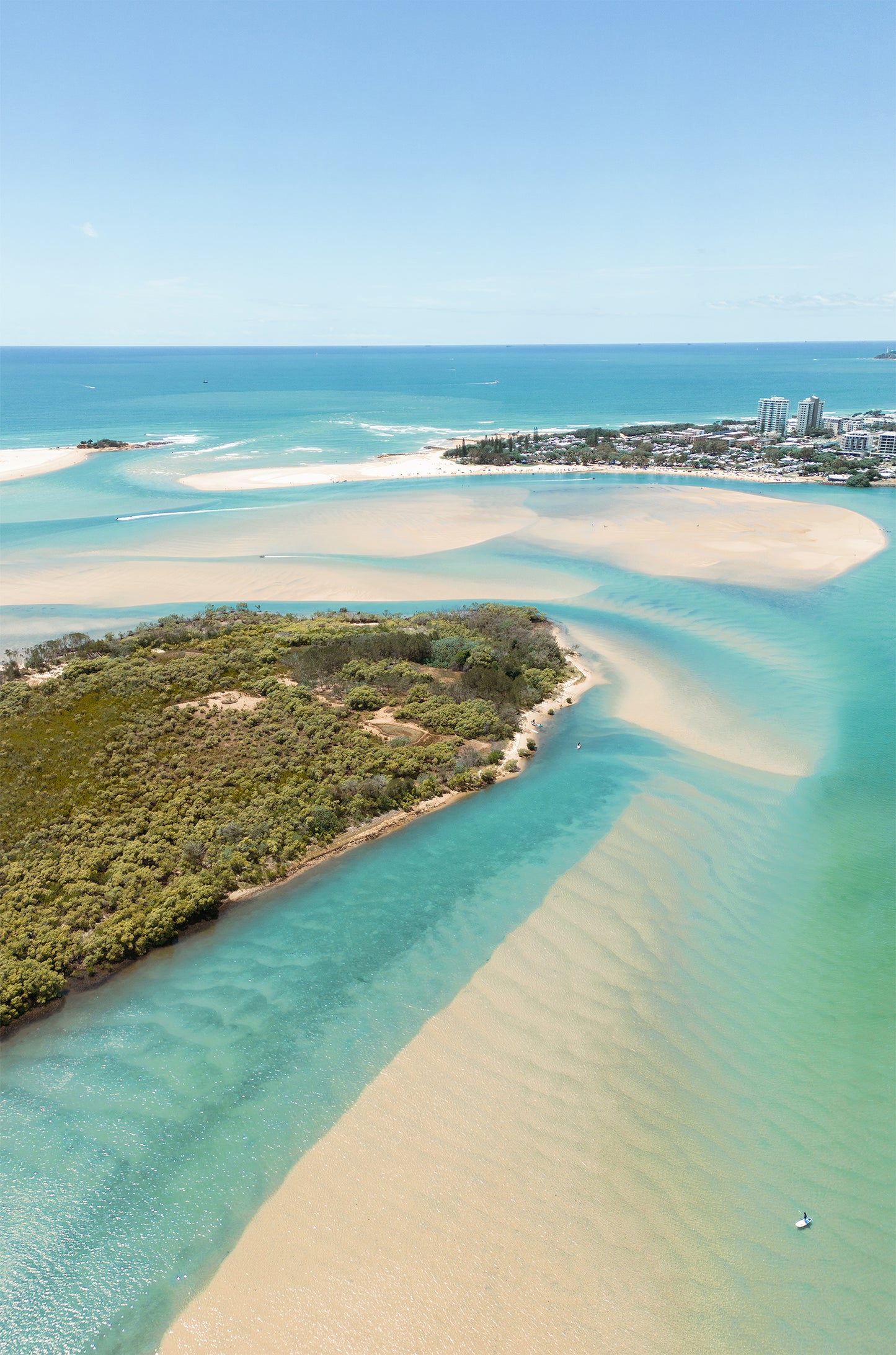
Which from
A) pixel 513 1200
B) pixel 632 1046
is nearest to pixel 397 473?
pixel 632 1046

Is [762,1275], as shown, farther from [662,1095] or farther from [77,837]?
[77,837]

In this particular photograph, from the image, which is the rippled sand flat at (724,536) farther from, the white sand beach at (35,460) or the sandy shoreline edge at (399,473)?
the white sand beach at (35,460)

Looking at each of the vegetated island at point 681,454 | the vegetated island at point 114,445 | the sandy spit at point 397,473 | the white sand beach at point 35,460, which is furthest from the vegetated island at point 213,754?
the vegetated island at point 114,445

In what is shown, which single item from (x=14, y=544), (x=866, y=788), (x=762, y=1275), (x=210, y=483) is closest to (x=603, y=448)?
(x=210, y=483)

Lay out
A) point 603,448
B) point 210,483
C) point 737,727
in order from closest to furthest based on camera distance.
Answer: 1. point 737,727
2. point 210,483
3. point 603,448

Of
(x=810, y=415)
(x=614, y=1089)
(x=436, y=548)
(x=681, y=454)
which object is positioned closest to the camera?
(x=614, y=1089)

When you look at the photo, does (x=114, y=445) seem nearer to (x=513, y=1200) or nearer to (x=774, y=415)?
(x=774, y=415)
